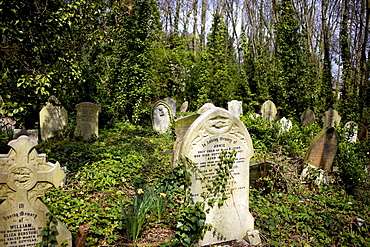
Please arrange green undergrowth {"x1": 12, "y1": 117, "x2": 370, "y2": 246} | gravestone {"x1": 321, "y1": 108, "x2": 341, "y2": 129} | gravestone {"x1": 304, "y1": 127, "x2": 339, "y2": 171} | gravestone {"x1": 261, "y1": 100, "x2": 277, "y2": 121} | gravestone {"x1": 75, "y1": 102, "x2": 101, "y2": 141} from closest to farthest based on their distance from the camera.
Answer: green undergrowth {"x1": 12, "y1": 117, "x2": 370, "y2": 246}
gravestone {"x1": 304, "y1": 127, "x2": 339, "y2": 171}
gravestone {"x1": 75, "y1": 102, "x2": 101, "y2": 141}
gravestone {"x1": 321, "y1": 108, "x2": 341, "y2": 129}
gravestone {"x1": 261, "y1": 100, "x2": 277, "y2": 121}

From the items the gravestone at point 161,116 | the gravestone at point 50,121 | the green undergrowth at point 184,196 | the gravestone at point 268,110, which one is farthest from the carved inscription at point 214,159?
the gravestone at point 268,110

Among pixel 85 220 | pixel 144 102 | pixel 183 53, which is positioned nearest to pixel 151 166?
pixel 85 220

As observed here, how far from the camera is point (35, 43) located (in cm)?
471

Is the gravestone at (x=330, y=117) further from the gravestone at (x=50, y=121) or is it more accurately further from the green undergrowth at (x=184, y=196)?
A: the gravestone at (x=50, y=121)

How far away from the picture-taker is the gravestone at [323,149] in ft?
19.3

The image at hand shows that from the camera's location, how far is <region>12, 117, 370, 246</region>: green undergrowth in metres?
3.76

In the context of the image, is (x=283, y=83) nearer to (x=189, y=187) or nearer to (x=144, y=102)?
(x=144, y=102)

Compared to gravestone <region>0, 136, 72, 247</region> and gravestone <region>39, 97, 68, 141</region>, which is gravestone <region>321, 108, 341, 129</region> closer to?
gravestone <region>39, 97, 68, 141</region>

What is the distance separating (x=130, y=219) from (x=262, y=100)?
12.1m

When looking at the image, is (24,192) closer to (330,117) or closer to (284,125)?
(284,125)

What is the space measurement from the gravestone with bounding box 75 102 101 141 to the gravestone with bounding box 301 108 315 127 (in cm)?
804

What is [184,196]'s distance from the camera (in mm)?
3746

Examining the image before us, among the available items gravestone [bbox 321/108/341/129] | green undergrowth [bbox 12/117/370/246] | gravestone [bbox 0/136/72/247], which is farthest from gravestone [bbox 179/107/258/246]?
gravestone [bbox 321/108/341/129]

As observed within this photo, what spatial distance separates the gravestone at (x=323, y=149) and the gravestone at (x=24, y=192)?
493 centimetres
